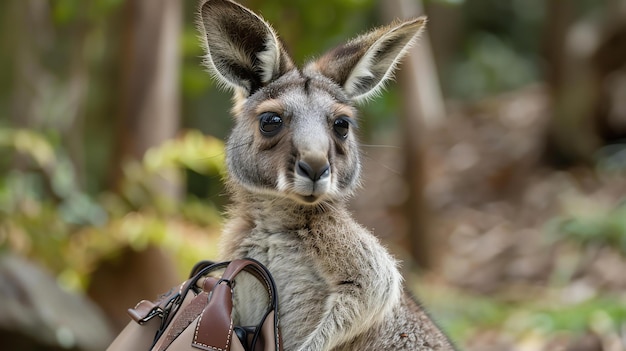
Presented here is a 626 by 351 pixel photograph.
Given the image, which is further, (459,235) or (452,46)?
(452,46)

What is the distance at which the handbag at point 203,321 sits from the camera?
243cm

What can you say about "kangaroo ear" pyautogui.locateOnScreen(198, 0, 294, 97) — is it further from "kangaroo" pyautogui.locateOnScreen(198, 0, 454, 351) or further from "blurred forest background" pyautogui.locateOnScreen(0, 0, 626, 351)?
"blurred forest background" pyautogui.locateOnScreen(0, 0, 626, 351)

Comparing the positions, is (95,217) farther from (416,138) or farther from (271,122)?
(271,122)

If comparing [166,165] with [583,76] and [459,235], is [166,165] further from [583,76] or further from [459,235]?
[583,76]

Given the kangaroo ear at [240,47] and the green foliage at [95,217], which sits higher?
the green foliage at [95,217]

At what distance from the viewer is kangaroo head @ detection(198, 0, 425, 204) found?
2672 millimetres

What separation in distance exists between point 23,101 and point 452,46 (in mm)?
13224

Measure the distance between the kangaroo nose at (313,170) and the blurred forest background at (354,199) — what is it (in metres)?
1.16

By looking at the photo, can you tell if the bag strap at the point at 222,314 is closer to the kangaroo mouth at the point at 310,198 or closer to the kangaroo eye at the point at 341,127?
the kangaroo mouth at the point at 310,198

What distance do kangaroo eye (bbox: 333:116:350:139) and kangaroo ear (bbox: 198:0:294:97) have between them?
1.09 feet

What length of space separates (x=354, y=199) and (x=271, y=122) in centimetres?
185

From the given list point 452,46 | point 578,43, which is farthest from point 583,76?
point 452,46

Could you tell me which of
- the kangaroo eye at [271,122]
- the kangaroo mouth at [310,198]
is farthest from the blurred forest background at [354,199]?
the kangaroo mouth at [310,198]

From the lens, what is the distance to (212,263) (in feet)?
9.20
